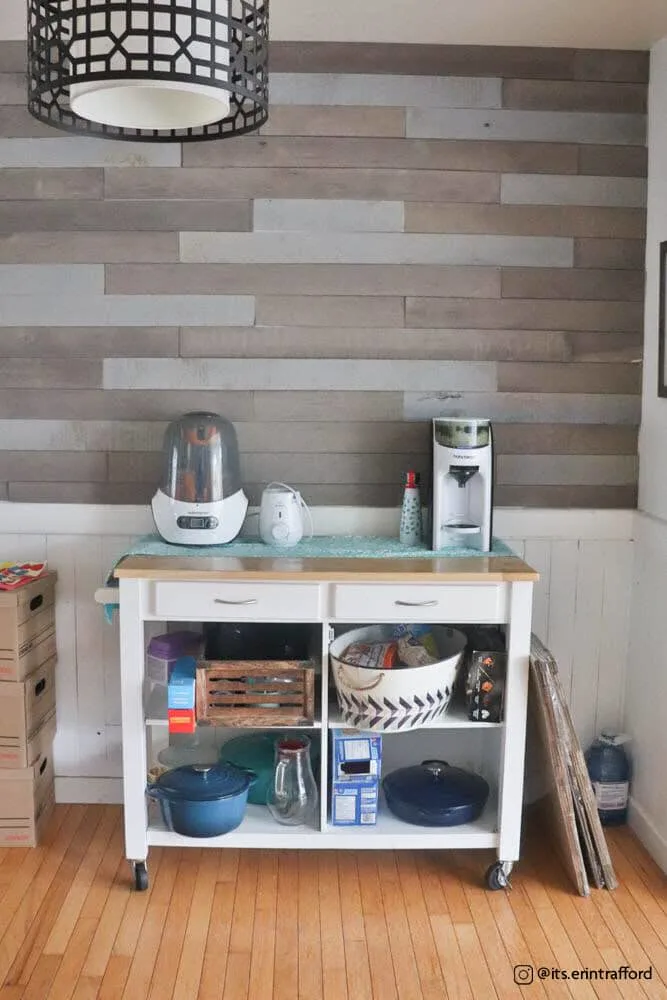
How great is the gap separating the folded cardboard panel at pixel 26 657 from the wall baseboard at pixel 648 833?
5.98 ft

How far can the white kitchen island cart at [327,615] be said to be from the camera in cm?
262

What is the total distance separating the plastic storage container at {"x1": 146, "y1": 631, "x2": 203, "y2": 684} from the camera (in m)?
2.89

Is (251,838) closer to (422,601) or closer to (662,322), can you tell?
(422,601)

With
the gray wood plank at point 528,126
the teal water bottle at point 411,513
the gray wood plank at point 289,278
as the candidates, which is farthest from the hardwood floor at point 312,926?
the gray wood plank at point 528,126

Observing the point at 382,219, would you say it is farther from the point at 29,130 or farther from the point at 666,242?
the point at 29,130

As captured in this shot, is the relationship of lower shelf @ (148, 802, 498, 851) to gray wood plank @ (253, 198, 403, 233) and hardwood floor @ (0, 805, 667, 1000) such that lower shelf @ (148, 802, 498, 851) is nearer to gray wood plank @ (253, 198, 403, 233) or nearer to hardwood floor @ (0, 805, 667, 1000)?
hardwood floor @ (0, 805, 667, 1000)

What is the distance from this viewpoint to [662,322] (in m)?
2.92

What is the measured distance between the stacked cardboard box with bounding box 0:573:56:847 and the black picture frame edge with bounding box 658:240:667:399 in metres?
1.88

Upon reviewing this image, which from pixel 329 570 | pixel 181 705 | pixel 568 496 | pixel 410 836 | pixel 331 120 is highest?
pixel 331 120

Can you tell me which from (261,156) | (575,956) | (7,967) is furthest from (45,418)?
(575,956)

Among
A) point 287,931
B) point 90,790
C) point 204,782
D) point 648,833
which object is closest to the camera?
point 287,931

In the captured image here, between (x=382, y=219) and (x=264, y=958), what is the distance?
6.66 feet

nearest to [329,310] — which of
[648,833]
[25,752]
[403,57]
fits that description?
[403,57]

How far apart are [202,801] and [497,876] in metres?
0.81
